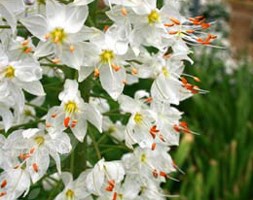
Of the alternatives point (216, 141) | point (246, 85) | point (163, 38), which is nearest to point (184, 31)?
point (163, 38)

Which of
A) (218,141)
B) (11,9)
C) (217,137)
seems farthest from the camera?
(217,137)

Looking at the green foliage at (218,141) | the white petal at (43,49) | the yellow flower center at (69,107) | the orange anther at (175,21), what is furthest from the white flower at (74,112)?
the green foliage at (218,141)

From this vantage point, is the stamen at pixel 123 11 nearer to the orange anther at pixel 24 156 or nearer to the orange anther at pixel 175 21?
Result: the orange anther at pixel 175 21

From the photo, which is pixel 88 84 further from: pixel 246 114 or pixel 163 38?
pixel 246 114

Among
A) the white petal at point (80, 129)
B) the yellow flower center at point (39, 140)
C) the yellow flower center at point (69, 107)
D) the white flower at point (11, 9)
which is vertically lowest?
the yellow flower center at point (39, 140)

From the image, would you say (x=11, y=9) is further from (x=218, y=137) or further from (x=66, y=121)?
(x=218, y=137)

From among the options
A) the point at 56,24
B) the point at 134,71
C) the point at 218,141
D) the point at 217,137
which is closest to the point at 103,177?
the point at 134,71
